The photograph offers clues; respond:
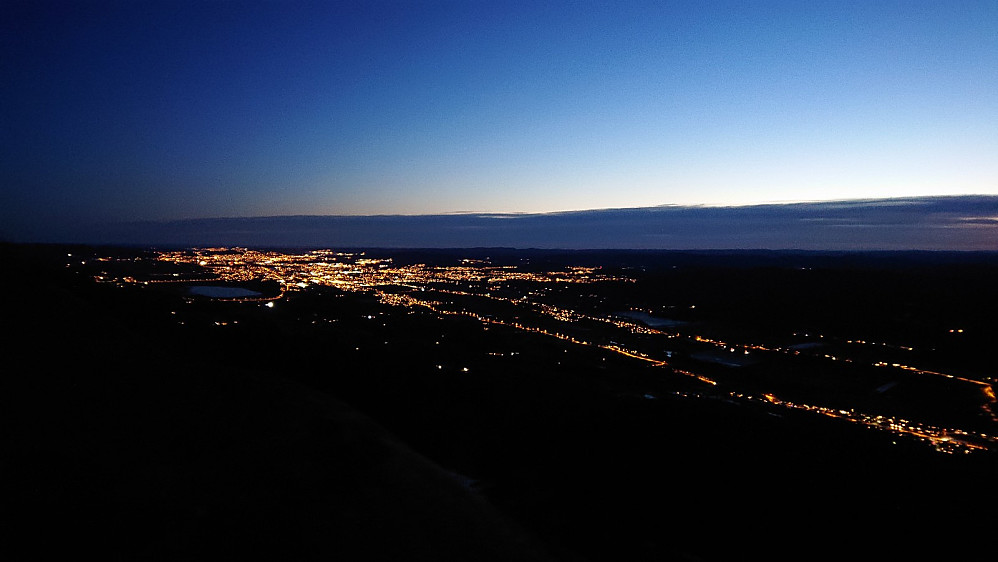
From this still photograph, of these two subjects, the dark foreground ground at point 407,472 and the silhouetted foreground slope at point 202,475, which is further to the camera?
the dark foreground ground at point 407,472

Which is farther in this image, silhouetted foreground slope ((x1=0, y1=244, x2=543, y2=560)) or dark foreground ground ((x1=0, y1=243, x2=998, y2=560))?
dark foreground ground ((x1=0, y1=243, x2=998, y2=560))

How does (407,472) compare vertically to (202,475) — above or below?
below

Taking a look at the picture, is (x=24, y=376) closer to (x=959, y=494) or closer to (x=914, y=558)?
(x=914, y=558)

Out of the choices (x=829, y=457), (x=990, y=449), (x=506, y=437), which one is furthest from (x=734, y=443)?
(x=990, y=449)

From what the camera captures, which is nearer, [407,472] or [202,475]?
[202,475]
